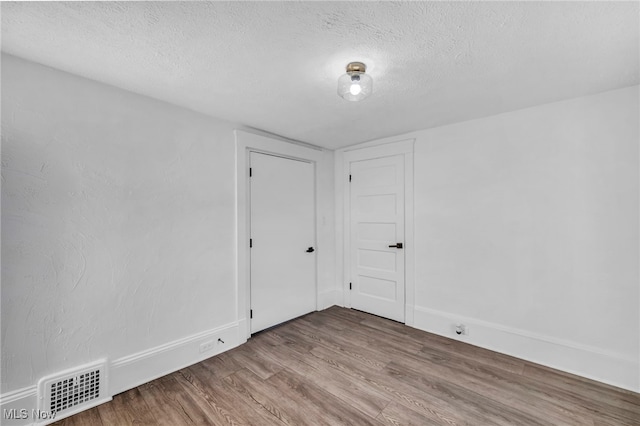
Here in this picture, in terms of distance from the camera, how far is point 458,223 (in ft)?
9.55

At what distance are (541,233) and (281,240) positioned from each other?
2617mm

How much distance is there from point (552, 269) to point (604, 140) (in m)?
1.12

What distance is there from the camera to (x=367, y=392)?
2059mm

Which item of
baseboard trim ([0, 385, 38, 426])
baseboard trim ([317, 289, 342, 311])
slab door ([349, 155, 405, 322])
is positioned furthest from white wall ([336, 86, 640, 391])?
baseboard trim ([0, 385, 38, 426])

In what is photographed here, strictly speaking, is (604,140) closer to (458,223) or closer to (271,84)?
(458,223)

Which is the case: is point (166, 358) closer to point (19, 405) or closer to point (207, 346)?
point (207, 346)

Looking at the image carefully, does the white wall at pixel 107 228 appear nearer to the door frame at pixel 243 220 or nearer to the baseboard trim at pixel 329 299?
the door frame at pixel 243 220

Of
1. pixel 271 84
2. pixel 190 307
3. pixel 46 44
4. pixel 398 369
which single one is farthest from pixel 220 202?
pixel 398 369

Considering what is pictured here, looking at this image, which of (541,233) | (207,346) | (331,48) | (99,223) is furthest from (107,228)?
(541,233)

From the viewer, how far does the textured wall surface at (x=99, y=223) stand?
171cm

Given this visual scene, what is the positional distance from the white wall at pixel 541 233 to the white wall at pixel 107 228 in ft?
7.54

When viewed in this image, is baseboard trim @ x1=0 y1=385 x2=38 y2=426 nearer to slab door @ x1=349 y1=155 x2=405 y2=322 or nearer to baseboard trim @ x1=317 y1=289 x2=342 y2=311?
baseboard trim @ x1=317 y1=289 x2=342 y2=311

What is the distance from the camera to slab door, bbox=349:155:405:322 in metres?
3.38

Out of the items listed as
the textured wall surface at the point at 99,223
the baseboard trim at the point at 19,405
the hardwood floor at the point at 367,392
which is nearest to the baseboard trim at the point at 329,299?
the hardwood floor at the point at 367,392
